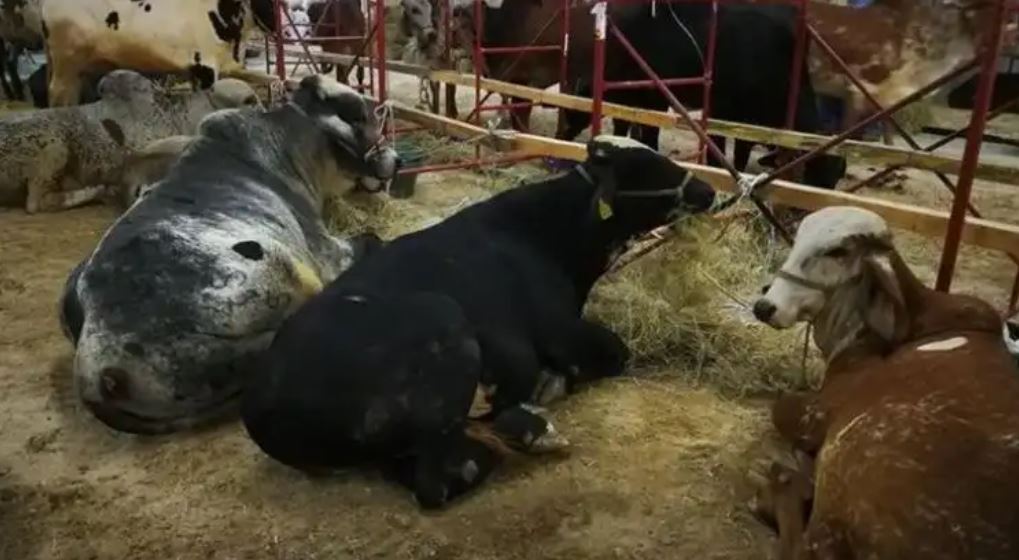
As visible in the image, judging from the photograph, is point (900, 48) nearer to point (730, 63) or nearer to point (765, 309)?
point (730, 63)

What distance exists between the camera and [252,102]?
7488 mm

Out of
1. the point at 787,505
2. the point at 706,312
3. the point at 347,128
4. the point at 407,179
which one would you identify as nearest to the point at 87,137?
the point at 407,179

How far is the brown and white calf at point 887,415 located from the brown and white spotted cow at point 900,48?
4.16 meters

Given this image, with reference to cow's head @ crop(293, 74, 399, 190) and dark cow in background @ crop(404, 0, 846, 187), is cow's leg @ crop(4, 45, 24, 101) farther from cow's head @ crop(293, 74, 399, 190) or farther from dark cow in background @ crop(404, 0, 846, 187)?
cow's head @ crop(293, 74, 399, 190)

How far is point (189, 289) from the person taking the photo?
3.62m

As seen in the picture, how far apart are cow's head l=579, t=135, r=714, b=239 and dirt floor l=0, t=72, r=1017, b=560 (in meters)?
0.68

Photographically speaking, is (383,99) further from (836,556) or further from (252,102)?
(836,556)

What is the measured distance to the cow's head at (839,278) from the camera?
3090 millimetres

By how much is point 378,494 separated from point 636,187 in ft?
5.70

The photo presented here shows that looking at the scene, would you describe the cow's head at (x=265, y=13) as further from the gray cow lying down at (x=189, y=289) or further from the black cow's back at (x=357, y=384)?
the black cow's back at (x=357, y=384)

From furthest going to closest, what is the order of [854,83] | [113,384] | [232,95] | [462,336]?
[232,95], [854,83], [113,384], [462,336]

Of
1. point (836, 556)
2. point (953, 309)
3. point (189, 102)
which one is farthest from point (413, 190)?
point (836, 556)

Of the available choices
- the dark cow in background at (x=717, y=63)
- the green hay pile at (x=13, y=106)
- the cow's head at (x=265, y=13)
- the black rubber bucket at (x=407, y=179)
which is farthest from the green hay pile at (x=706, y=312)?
the green hay pile at (x=13, y=106)

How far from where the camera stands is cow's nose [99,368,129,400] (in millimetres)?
3428
